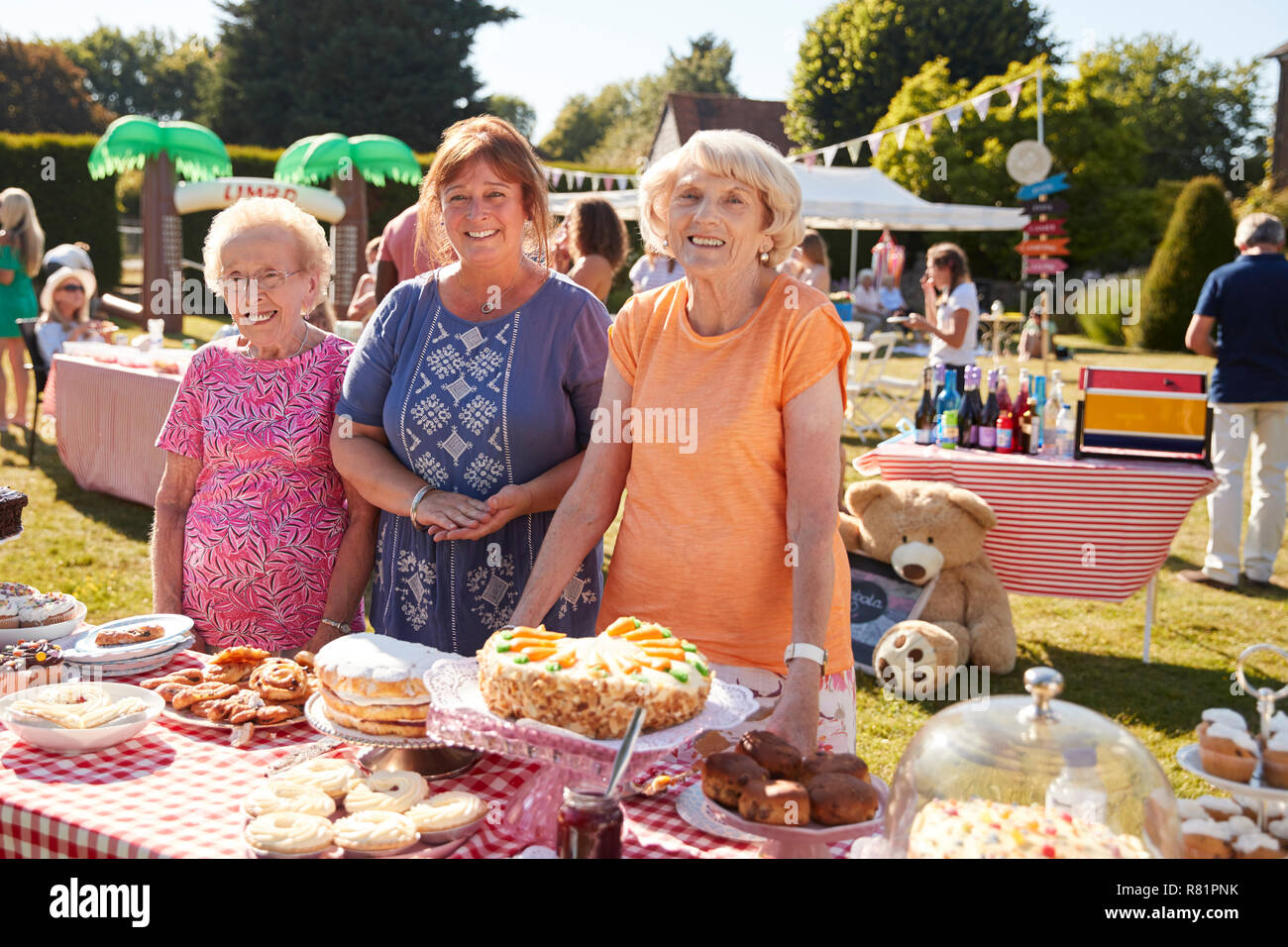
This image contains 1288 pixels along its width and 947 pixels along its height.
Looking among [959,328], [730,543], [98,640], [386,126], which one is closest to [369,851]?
[730,543]

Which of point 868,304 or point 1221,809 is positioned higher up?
point 868,304

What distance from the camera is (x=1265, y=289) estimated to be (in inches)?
271

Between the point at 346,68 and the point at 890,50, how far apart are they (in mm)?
17643

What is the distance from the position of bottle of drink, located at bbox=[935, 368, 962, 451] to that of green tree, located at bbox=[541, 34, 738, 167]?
58.0 metres

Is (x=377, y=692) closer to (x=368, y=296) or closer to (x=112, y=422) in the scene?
(x=368, y=296)

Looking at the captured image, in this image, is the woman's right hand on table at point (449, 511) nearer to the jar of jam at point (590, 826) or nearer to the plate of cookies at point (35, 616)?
the plate of cookies at point (35, 616)

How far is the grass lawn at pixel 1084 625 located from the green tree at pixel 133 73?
57.7 m

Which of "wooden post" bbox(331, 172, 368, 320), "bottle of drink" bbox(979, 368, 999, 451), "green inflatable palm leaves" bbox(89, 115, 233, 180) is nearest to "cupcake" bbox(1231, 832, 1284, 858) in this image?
"bottle of drink" bbox(979, 368, 999, 451)

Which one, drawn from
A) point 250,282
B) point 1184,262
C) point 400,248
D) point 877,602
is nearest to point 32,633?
point 250,282

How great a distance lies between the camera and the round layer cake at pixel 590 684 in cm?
168

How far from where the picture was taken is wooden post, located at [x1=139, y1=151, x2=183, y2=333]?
→ 16953 mm

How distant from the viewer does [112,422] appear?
26.4 feet

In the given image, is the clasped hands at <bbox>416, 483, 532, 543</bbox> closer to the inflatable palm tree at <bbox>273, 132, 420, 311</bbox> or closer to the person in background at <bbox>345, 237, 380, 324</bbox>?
the person in background at <bbox>345, 237, 380, 324</bbox>
